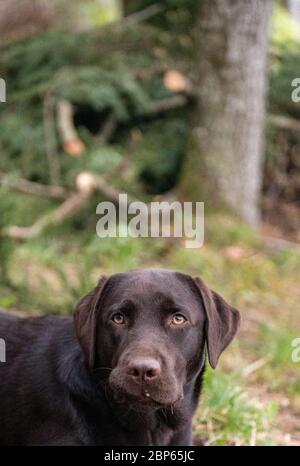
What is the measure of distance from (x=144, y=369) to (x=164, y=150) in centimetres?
533

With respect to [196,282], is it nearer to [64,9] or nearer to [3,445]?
[3,445]

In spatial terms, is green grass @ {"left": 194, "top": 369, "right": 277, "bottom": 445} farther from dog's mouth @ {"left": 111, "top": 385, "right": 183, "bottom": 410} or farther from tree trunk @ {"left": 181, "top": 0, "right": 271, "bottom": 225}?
tree trunk @ {"left": 181, "top": 0, "right": 271, "bottom": 225}

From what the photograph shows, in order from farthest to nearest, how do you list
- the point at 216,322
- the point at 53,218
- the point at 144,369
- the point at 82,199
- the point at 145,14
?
the point at 145,14 < the point at 82,199 < the point at 53,218 < the point at 216,322 < the point at 144,369

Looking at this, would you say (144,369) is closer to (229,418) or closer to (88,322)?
(88,322)

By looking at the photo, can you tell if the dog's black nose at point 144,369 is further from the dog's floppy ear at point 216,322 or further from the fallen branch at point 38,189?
the fallen branch at point 38,189

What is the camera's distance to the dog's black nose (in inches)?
125

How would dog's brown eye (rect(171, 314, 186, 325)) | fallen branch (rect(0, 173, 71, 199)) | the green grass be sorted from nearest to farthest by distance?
1. dog's brown eye (rect(171, 314, 186, 325))
2. the green grass
3. fallen branch (rect(0, 173, 71, 199))

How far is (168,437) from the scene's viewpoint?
3.68 meters

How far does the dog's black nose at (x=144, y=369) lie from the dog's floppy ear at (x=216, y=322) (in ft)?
1.38

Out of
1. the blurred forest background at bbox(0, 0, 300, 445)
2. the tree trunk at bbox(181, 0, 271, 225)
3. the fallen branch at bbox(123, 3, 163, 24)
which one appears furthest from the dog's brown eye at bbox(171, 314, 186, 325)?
the fallen branch at bbox(123, 3, 163, 24)

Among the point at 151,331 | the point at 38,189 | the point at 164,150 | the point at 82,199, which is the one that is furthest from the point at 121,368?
the point at 164,150

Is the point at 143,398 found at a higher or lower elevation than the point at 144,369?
lower

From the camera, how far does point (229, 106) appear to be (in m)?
7.91

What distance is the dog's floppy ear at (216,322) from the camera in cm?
358
